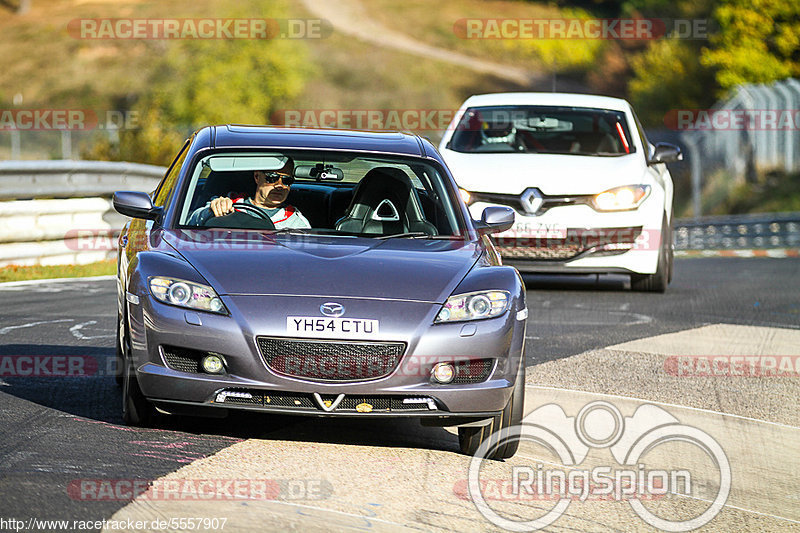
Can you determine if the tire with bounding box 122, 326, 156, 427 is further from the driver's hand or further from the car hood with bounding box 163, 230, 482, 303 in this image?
the driver's hand

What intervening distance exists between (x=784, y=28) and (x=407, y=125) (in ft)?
63.8

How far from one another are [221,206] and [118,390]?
1.24m

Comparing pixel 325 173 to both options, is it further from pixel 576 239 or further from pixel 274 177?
pixel 576 239

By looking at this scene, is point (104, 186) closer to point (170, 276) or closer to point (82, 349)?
point (82, 349)

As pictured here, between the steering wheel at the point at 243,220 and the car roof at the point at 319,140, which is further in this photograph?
the car roof at the point at 319,140

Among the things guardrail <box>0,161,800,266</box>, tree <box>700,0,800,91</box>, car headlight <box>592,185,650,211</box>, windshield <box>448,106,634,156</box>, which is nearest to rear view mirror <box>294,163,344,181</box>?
car headlight <box>592,185,650,211</box>

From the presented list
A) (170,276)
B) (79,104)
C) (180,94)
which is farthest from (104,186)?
(79,104)

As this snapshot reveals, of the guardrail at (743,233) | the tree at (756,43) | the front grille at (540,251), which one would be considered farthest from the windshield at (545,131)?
the tree at (756,43)

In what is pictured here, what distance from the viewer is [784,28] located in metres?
56.4

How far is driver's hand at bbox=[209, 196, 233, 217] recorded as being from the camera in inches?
287

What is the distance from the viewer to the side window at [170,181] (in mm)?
7548

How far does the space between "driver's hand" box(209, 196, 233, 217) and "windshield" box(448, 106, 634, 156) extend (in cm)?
678

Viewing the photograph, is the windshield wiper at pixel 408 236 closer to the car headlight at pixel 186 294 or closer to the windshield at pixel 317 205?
the windshield at pixel 317 205

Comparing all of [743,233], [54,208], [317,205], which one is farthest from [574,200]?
[743,233]
